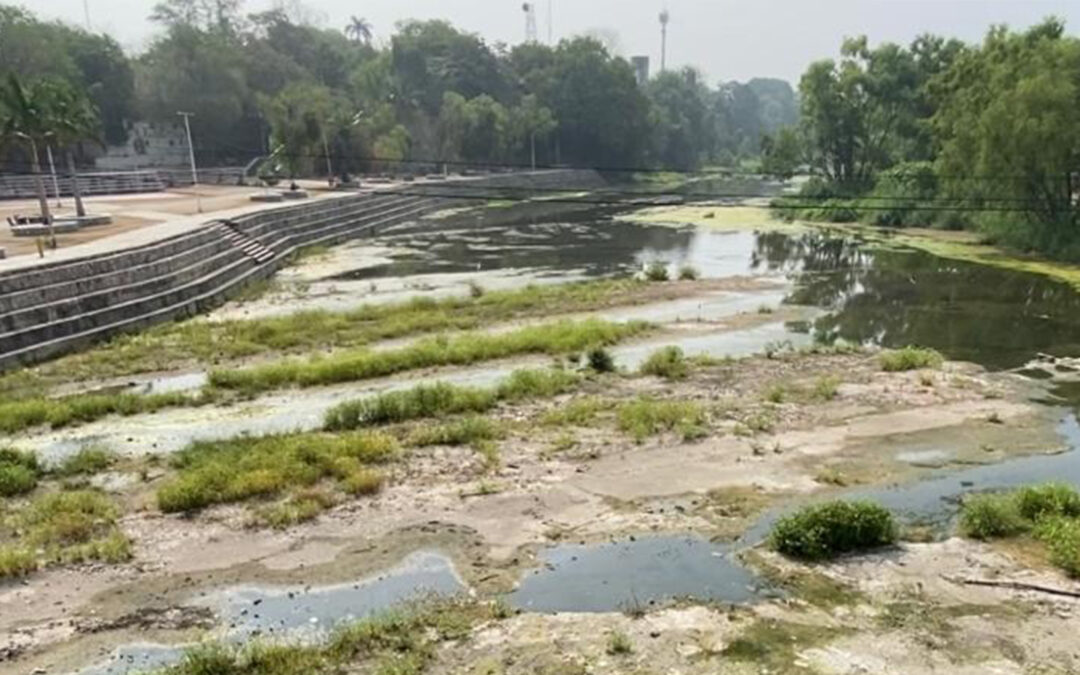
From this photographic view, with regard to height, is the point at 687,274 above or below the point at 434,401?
below

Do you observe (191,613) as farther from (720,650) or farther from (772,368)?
(772,368)

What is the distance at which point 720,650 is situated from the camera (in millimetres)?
9078

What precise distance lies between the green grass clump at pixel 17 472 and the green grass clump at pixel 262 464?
2.20m

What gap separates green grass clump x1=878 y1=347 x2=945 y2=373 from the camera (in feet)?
69.0

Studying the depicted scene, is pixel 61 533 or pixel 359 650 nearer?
pixel 359 650

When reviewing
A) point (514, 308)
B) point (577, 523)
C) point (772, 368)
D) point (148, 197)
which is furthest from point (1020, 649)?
point (148, 197)

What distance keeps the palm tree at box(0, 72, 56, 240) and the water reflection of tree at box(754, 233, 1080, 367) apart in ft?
97.6

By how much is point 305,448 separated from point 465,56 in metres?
102

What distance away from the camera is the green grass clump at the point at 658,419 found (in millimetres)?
16203

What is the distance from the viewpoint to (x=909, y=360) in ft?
69.9

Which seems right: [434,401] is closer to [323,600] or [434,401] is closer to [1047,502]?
[323,600]

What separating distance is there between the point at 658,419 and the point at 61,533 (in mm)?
10444

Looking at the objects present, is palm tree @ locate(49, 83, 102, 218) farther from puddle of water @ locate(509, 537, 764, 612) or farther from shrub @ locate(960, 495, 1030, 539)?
shrub @ locate(960, 495, 1030, 539)

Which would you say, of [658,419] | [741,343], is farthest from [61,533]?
[741,343]
